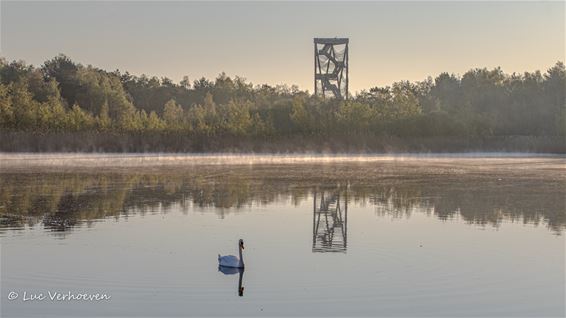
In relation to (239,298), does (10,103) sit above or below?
above

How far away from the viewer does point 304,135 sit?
6431 cm

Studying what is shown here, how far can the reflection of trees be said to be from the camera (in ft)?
64.5

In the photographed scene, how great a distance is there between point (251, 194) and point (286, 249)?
10429mm

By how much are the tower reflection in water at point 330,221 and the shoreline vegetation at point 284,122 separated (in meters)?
32.5

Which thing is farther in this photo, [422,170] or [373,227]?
[422,170]

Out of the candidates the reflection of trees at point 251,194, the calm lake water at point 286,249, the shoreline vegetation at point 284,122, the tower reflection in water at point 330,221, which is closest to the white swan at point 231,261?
the calm lake water at point 286,249

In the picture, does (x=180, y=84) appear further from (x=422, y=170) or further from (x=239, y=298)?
(x=239, y=298)

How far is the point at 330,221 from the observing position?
1888 centimetres

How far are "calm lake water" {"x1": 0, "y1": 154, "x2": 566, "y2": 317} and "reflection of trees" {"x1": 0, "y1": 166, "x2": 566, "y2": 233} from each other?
0.25 feet

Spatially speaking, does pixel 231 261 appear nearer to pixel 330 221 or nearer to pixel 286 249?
pixel 286 249

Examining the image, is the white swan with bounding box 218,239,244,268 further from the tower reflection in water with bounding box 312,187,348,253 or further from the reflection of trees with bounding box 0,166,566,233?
the reflection of trees with bounding box 0,166,566,233

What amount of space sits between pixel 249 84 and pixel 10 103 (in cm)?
6392

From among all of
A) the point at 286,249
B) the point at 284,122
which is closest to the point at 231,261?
the point at 286,249

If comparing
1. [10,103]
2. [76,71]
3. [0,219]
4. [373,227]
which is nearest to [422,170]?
[373,227]
